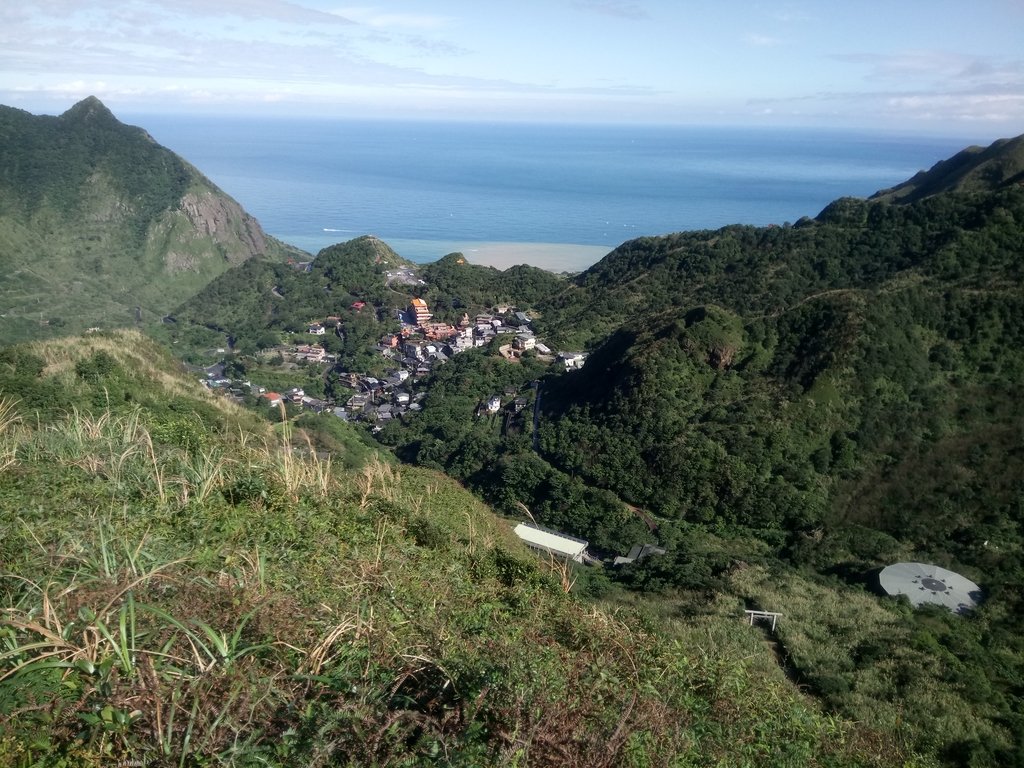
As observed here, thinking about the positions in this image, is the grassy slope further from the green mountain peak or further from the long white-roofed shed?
the green mountain peak

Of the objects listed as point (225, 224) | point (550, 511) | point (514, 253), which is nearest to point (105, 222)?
point (225, 224)

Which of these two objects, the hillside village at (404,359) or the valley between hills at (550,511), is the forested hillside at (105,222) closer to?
the valley between hills at (550,511)

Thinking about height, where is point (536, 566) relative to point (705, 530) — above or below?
above

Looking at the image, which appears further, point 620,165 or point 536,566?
point 620,165

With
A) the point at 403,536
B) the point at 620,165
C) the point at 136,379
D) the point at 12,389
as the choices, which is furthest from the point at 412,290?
the point at 620,165

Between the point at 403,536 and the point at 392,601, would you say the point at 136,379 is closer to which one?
the point at 403,536

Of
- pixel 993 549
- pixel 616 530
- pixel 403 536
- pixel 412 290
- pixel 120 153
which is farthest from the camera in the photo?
pixel 120 153
